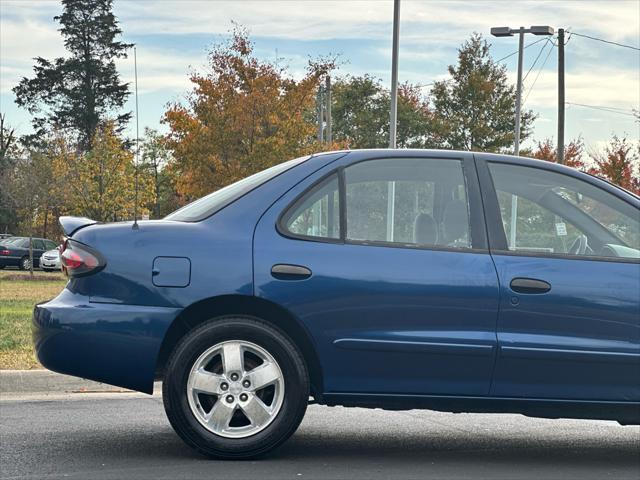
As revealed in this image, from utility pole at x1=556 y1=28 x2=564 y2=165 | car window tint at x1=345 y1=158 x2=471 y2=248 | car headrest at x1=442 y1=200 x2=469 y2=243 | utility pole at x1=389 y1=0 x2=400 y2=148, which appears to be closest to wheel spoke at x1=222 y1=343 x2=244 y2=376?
car window tint at x1=345 y1=158 x2=471 y2=248

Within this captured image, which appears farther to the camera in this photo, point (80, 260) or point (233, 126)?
point (233, 126)

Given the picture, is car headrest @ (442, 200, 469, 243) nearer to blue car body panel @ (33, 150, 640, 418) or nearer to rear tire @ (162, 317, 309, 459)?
blue car body panel @ (33, 150, 640, 418)

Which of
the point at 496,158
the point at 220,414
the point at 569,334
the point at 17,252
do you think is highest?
the point at 496,158

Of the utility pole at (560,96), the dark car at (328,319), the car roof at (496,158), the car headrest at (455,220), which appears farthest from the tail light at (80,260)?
the utility pole at (560,96)

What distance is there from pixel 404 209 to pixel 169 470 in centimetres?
176

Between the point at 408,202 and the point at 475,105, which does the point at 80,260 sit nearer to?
the point at 408,202

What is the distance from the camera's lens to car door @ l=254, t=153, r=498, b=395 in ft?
17.5

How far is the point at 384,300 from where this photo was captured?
5324 mm

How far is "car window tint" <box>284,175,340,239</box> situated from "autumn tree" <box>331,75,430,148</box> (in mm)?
55927

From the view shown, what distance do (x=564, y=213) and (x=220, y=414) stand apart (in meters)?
A: 2.08

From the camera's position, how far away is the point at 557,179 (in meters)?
5.78

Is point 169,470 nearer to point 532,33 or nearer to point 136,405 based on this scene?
point 136,405

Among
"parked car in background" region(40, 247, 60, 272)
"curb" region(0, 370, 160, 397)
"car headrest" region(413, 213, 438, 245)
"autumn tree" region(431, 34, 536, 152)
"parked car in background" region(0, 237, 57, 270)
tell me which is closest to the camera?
"car headrest" region(413, 213, 438, 245)

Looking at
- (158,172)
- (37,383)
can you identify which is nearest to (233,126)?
(37,383)
